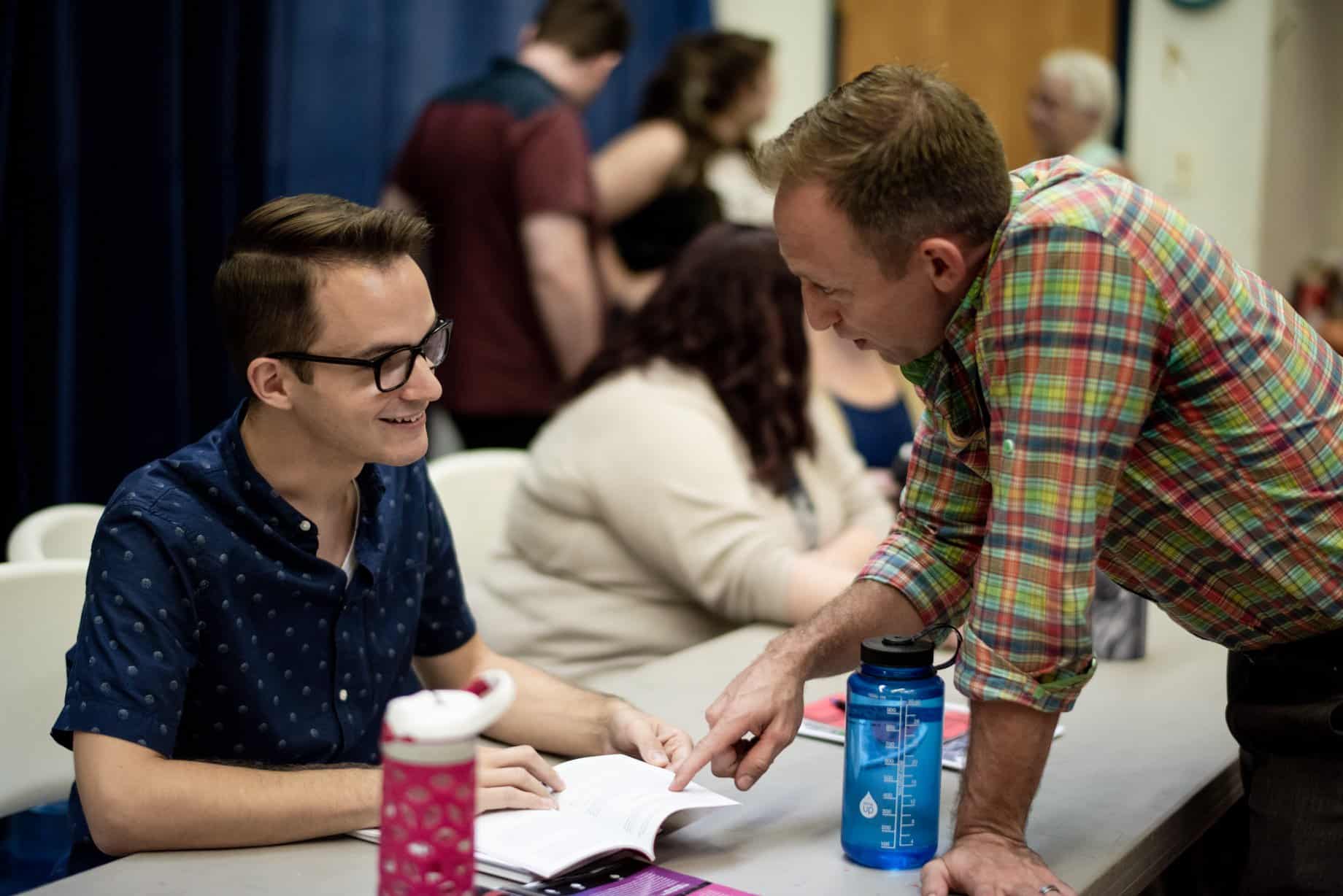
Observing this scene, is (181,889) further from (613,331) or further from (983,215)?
(613,331)

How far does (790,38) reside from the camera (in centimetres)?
547

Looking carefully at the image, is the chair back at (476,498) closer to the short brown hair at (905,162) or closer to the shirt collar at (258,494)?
the shirt collar at (258,494)

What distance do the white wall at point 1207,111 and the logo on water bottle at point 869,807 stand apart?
3.94m

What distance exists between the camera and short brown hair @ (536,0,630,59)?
347 centimetres

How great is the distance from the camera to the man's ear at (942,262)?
1.17 metres

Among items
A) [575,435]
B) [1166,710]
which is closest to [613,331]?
[575,435]

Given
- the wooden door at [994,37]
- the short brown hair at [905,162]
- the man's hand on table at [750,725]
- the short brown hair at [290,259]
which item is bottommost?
the man's hand on table at [750,725]

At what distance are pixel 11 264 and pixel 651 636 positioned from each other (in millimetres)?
1498

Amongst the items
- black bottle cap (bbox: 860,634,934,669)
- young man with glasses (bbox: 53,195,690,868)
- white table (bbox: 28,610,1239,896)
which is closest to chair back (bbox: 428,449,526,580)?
white table (bbox: 28,610,1239,896)

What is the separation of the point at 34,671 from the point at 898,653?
3.32 ft

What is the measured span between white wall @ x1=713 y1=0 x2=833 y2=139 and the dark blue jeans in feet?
14.2

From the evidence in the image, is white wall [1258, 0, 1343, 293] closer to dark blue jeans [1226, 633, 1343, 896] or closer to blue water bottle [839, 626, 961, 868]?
dark blue jeans [1226, 633, 1343, 896]

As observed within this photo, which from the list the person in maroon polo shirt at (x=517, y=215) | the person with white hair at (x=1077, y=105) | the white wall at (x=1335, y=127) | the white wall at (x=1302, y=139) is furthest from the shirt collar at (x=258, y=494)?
the white wall at (x=1335, y=127)

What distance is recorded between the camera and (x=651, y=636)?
2254mm
